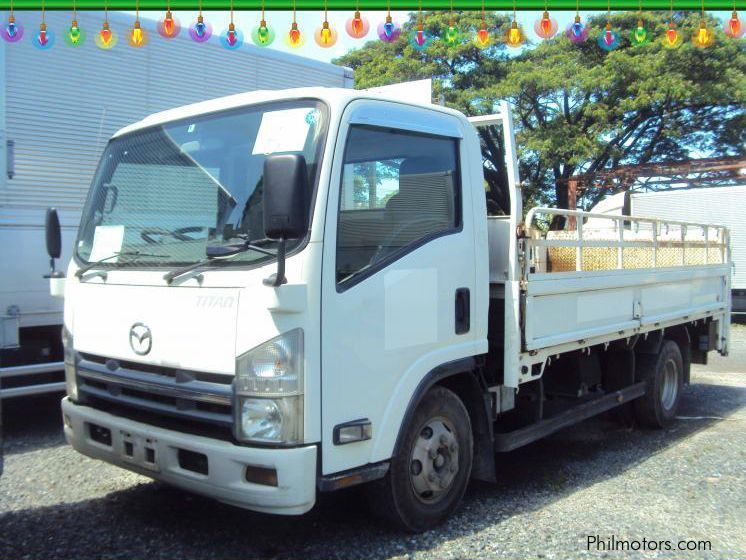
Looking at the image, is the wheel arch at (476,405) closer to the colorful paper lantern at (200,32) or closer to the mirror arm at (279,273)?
the mirror arm at (279,273)

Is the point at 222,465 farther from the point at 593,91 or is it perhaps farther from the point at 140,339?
the point at 593,91

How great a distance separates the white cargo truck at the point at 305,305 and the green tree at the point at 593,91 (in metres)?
16.1

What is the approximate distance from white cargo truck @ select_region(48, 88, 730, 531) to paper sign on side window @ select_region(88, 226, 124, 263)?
2 cm

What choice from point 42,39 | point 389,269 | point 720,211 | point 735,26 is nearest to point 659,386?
point 735,26

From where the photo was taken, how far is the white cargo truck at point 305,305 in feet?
10.5

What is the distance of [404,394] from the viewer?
3.64m

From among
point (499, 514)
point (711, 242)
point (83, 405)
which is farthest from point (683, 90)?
point (83, 405)

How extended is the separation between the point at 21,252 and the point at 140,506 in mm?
2423

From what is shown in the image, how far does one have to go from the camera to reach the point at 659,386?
647 cm

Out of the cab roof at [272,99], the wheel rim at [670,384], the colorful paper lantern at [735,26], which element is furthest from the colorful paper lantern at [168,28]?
the wheel rim at [670,384]

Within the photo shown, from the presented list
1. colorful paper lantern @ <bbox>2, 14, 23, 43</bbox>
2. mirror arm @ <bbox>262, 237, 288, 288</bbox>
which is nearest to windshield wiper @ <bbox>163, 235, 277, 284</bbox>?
mirror arm @ <bbox>262, 237, 288, 288</bbox>

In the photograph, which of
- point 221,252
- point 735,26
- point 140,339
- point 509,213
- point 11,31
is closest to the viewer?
point 221,252

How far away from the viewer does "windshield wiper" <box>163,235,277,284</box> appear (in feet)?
10.7

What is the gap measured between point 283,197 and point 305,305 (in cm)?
50
